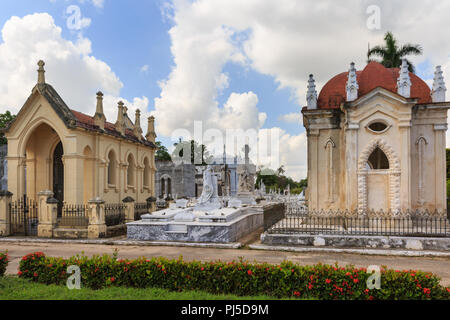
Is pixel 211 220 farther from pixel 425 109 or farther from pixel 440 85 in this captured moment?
pixel 440 85

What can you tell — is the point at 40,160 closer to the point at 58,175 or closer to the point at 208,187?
the point at 58,175

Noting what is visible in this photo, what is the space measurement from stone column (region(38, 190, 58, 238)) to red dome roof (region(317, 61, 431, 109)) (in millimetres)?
13641

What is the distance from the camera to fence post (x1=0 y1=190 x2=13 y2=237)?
1608cm

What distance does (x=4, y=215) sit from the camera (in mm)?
16125

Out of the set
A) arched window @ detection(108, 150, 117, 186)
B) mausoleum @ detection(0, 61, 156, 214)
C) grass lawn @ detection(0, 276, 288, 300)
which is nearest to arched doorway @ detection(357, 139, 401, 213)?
grass lawn @ detection(0, 276, 288, 300)

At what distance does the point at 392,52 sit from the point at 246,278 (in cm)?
2712

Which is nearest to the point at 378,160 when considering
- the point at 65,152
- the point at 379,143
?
the point at 379,143

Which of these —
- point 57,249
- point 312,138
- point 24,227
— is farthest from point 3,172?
point 312,138

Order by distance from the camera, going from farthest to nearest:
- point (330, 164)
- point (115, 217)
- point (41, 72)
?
1. point (115, 217)
2. point (41, 72)
3. point (330, 164)

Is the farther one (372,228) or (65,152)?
(65,152)

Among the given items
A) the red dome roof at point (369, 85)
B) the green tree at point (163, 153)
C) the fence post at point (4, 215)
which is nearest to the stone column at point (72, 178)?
the fence post at point (4, 215)

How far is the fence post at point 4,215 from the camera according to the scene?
16078 mm

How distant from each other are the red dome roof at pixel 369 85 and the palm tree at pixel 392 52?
11804mm

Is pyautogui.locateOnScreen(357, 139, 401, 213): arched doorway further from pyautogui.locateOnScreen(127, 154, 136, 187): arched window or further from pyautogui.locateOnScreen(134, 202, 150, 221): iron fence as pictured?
pyautogui.locateOnScreen(127, 154, 136, 187): arched window
